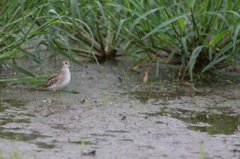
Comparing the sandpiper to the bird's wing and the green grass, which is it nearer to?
the bird's wing

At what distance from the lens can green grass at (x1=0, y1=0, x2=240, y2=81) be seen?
22.0 feet

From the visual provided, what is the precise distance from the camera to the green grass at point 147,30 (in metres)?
6.71

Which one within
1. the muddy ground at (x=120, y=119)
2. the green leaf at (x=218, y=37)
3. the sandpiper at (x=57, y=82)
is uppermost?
the green leaf at (x=218, y=37)

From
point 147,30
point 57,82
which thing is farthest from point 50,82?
point 147,30

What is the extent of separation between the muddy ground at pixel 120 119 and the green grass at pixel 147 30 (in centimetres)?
29

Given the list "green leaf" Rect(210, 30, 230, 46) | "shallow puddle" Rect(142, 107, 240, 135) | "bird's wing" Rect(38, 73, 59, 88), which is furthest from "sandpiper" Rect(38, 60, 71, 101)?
"green leaf" Rect(210, 30, 230, 46)

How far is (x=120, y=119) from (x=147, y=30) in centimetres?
169

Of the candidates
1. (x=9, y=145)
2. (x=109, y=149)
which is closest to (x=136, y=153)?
(x=109, y=149)

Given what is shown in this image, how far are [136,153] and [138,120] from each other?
1.06 m

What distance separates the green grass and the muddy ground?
294mm

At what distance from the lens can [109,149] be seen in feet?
16.6

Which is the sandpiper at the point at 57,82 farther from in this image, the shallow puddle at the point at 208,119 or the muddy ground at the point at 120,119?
the shallow puddle at the point at 208,119

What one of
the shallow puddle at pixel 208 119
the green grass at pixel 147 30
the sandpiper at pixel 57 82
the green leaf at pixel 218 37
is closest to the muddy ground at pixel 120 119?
the shallow puddle at pixel 208 119

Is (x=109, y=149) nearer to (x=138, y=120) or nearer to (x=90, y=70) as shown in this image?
(x=138, y=120)
